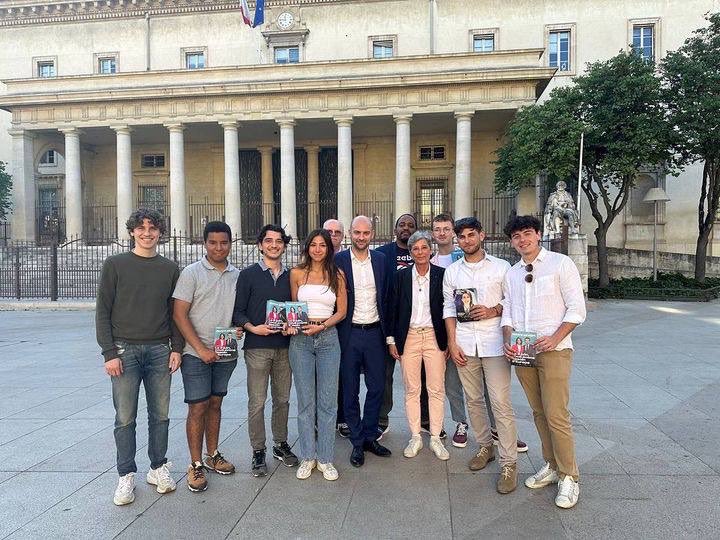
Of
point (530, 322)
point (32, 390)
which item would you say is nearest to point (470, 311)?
point (530, 322)

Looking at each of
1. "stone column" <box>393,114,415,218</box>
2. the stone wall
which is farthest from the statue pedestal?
"stone column" <box>393,114,415,218</box>

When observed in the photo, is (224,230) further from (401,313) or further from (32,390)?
(32,390)

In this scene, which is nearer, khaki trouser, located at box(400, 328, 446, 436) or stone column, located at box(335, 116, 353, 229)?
khaki trouser, located at box(400, 328, 446, 436)

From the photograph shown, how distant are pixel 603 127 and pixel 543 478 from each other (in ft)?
55.7

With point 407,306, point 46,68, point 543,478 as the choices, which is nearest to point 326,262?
point 407,306

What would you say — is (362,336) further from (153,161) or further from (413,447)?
(153,161)

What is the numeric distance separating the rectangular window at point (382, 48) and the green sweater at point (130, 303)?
1086 inches

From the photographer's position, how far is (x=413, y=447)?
433 cm

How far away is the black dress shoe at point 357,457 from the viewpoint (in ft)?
13.6

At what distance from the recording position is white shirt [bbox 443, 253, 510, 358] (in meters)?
3.89

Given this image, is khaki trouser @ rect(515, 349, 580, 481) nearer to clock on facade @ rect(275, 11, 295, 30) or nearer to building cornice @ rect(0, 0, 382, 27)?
clock on facade @ rect(275, 11, 295, 30)

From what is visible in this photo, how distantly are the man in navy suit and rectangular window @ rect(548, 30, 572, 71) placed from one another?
27313mm

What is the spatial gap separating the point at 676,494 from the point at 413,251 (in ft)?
8.79

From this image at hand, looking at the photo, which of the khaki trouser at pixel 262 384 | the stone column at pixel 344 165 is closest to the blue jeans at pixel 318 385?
the khaki trouser at pixel 262 384
